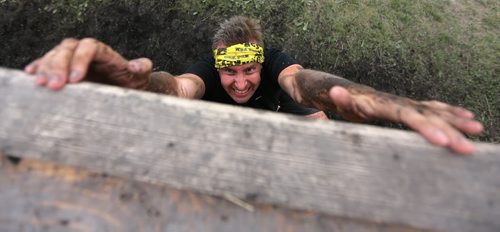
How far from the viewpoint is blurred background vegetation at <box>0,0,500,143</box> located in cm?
364

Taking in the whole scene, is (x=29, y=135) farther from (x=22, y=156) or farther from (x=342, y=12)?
(x=342, y=12)

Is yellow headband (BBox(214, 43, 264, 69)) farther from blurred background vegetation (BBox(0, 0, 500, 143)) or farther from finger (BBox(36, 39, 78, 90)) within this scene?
finger (BBox(36, 39, 78, 90))

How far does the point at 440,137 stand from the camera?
1.01m

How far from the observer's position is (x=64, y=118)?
3.44ft

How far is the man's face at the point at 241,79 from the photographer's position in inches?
116

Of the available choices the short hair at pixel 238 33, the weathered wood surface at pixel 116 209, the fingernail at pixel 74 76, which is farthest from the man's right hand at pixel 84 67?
the short hair at pixel 238 33

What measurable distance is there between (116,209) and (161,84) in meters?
1.05

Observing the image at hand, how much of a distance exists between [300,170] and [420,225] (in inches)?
12.9

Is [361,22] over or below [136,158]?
below

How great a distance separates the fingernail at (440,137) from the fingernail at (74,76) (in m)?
1.09

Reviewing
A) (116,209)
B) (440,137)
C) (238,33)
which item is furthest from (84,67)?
(238,33)

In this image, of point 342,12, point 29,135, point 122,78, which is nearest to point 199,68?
point 122,78

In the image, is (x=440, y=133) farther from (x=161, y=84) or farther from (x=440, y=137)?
(x=161, y=84)

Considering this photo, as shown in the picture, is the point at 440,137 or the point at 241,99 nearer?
the point at 440,137
